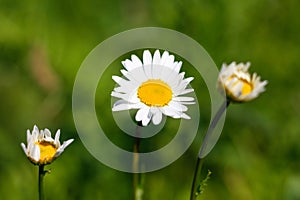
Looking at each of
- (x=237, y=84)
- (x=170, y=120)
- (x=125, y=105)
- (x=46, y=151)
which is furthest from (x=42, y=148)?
(x=170, y=120)

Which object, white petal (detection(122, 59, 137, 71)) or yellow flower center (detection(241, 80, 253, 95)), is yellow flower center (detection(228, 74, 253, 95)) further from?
white petal (detection(122, 59, 137, 71))

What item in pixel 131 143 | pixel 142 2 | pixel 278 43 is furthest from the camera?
pixel 142 2

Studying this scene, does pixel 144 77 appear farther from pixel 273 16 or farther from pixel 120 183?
pixel 273 16

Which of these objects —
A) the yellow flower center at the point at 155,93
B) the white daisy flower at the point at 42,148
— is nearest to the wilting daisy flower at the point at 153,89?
the yellow flower center at the point at 155,93

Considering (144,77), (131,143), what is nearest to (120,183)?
(131,143)

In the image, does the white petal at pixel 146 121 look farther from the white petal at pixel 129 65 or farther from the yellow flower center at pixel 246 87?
the yellow flower center at pixel 246 87

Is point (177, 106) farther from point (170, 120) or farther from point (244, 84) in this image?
point (170, 120)

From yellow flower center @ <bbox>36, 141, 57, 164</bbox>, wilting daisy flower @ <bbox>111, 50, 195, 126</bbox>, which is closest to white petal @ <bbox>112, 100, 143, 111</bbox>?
wilting daisy flower @ <bbox>111, 50, 195, 126</bbox>
